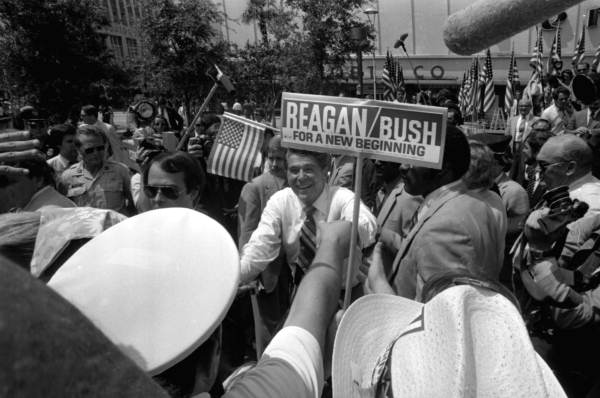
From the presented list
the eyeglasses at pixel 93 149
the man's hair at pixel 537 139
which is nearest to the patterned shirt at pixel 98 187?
the eyeglasses at pixel 93 149

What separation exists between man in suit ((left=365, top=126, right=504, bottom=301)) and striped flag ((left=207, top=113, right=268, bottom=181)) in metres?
2.48

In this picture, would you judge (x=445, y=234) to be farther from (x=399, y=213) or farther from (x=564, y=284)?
(x=399, y=213)

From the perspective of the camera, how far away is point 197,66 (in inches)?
426

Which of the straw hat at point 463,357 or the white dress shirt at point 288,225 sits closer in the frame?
the straw hat at point 463,357

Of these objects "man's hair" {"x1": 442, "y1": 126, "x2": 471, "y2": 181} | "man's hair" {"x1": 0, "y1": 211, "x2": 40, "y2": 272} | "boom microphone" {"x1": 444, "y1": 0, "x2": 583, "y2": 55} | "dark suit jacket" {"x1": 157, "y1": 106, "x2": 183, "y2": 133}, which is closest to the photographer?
"man's hair" {"x1": 442, "y1": 126, "x2": 471, "y2": 181}

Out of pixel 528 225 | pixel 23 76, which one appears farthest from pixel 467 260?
pixel 23 76

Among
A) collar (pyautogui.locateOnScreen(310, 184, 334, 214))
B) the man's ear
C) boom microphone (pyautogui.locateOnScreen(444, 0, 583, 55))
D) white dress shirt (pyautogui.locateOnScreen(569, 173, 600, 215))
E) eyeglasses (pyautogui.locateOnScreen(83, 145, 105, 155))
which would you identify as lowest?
white dress shirt (pyautogui.locateOnScreen(569, 173, 600, 215))

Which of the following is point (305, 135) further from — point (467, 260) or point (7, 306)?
point (7, 306)

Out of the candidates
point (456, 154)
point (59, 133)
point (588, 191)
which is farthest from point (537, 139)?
point (59, 133)

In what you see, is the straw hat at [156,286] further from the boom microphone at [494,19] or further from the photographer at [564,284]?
the photographer at [564,284]

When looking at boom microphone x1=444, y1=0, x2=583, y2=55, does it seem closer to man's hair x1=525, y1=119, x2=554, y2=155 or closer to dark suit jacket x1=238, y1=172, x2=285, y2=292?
dark suit jacket x1=238, y1=172, x2=285, y2=292

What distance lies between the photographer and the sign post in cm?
207

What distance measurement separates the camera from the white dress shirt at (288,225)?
2.57 m

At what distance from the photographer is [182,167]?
2.69m
